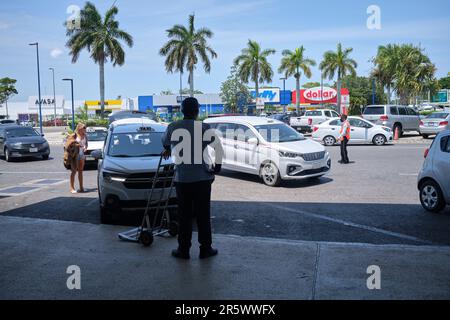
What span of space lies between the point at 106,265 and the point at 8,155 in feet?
53.7

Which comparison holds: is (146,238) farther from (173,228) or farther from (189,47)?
(189,47)

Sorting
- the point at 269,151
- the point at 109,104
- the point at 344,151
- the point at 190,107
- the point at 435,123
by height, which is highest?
the point at 109,104

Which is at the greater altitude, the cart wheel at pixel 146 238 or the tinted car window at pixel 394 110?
the tinted car window at pixel 394 110

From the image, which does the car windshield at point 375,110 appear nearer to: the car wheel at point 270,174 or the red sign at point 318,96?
the car wheel at point 270,174

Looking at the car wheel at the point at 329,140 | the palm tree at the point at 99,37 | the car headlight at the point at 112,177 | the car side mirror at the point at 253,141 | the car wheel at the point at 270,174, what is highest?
the palm tree at the point at 99,37

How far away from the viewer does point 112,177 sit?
8.01 metres

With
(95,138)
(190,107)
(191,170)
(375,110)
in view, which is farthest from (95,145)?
(375,110)

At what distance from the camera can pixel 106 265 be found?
19.2 ft

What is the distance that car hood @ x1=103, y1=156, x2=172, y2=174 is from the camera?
7.97m

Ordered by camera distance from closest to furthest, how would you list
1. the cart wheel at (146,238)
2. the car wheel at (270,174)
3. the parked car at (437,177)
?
1. the cart wheel at (146,238)
2. the parked car at (437,177)
3. the car wheel at (270,174)

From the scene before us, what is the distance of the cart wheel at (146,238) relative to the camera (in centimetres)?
662

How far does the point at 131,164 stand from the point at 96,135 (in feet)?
32.1

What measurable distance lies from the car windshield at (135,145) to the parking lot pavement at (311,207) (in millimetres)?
1215

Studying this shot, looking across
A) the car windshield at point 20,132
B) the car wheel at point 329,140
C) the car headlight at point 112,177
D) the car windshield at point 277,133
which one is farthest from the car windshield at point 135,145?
the car wheel at point 329,140
